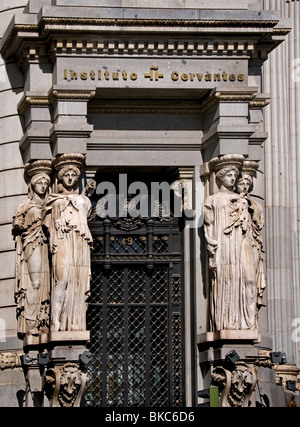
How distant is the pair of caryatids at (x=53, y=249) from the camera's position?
2889 cm

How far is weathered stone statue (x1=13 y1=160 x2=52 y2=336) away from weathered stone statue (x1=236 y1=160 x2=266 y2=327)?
3.86m

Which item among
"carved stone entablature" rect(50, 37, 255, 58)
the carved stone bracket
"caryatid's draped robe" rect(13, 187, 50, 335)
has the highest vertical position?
"carved stone entablature" rect(50, 37, 255, 58)

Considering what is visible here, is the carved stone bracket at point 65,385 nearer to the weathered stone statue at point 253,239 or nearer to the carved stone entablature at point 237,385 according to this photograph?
the carved stone entablature at point 237,385

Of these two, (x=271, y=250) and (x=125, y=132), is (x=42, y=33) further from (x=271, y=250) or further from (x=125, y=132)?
(x=271, y=250)

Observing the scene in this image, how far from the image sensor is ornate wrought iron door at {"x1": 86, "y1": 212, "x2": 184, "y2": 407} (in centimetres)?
3058

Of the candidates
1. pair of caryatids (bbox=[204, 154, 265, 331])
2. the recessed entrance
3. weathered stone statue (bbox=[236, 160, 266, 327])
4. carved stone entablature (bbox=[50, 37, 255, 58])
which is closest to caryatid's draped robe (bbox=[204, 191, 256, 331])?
pair of caryatids (bbox=[204, 154, 265, 331])

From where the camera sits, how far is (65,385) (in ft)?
92.8

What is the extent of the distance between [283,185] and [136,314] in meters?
4.79

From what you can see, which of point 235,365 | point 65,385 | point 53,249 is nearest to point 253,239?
point 235,365

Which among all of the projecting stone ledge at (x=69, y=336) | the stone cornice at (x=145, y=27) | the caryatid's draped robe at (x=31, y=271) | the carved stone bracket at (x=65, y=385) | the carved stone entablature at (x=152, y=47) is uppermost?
the stone cornice at (x=145, y=27)

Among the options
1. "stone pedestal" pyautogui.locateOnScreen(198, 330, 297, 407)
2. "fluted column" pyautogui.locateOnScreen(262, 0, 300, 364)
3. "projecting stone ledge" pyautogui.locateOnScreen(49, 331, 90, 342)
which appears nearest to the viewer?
"projecting stone ledge" pyautogui.locateOnScreen(49, 331, 90, 342)

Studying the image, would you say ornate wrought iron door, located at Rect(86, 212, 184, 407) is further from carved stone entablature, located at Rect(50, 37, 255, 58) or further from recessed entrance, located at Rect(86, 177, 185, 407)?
carved stone entablature, located at Rect(50, 37, 255, 58)

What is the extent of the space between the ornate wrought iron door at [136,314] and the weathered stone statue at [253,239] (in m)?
1.86

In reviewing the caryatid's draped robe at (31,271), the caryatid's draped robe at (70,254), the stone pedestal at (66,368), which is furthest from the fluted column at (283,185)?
the stone pedestal at (66,368)
